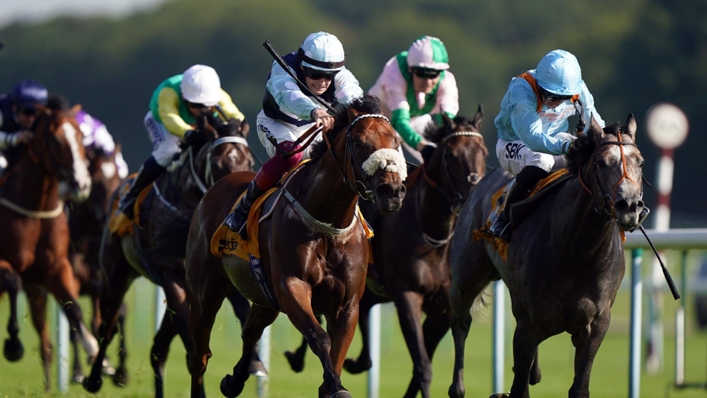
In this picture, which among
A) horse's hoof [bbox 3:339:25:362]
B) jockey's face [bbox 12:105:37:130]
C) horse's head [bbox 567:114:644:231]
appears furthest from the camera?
jockey's face [bbox 12:105:37:130]

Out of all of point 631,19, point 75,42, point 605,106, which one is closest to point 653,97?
point 605,106

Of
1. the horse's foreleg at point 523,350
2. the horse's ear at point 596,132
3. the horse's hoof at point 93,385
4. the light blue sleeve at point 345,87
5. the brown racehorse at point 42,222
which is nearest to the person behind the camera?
the horse's ear at point 596,132

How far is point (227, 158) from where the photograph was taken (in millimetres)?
7941

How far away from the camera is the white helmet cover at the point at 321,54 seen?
6.43m

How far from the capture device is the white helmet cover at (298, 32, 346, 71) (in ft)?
21.1

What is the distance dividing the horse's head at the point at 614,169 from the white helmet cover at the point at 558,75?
0.64 metres

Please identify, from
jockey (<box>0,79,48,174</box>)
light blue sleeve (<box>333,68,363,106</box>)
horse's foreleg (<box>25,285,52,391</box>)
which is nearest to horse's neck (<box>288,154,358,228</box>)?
light blue sleeve (<box>333,68,363,106</box>)

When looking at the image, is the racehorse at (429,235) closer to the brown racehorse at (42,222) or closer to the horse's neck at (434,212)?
the horse's neck at (434,212)

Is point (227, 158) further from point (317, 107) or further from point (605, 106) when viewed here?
point (605, 106)

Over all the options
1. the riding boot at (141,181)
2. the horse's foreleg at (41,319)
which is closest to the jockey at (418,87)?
the riding boot at (141,181)

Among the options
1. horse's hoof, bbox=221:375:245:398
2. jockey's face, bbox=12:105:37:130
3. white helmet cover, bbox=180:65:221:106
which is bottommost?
horse's hoof, bbox=221:375:245:398

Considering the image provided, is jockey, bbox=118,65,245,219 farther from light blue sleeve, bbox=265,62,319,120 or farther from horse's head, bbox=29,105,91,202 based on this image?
light blue sleeve, bbox=265,62,319,120

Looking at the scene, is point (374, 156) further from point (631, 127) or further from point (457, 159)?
point (457, 159)

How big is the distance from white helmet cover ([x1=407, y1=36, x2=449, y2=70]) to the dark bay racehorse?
2.55 meters
